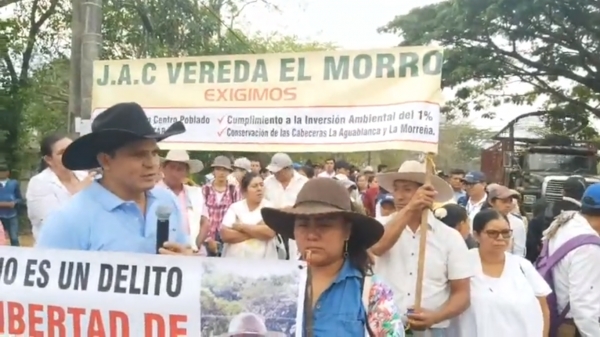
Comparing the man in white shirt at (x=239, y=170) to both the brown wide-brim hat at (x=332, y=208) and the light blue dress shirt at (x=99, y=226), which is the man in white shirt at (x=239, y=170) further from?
the brown wide-brim hat at (x=332, y=208)

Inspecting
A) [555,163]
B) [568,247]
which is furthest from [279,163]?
[555,163]

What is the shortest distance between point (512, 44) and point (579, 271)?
21167mm

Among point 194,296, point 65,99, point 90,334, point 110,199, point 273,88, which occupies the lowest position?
point 90,334

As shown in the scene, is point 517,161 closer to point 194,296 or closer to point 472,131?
point 194,296

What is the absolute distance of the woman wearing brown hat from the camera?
2.41 m

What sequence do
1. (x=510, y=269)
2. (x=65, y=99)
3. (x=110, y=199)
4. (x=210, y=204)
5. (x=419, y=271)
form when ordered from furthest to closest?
(x=65, y=99), (x=210, y=204), (x=510, y=269), (x=419, y=271), (x=110, y=199)

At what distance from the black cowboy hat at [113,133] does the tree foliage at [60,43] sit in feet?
30.0

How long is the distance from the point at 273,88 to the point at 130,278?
200 centimetres

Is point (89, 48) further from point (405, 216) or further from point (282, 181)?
point (405, 216)

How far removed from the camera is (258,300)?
2.37 meters

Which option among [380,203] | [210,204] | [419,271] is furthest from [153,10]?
[419,271]

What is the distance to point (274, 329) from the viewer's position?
2.34 metres

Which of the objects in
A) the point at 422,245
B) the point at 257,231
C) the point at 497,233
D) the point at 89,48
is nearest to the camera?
the point at 422,245

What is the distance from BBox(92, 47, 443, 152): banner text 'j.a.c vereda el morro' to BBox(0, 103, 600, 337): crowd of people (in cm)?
40
